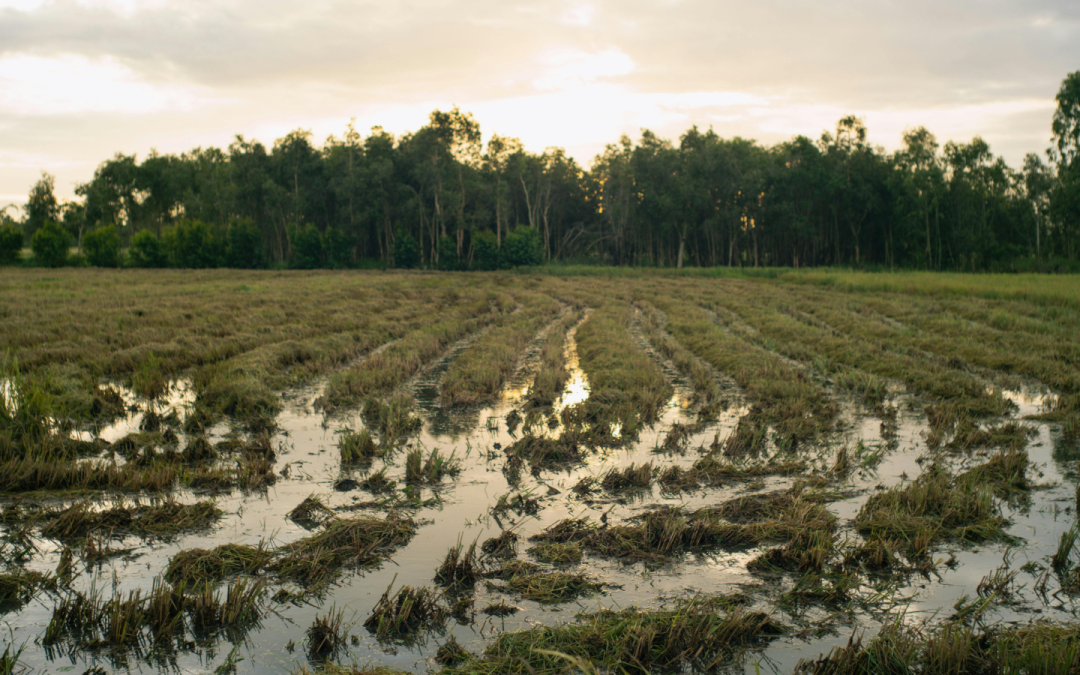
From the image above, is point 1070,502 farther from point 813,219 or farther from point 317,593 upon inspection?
point 813,219

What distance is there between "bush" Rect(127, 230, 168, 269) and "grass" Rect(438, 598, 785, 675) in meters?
72.9

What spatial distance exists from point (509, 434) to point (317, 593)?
14.3 ft

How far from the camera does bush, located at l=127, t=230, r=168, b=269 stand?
64.1 metres

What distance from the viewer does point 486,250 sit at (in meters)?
64.4

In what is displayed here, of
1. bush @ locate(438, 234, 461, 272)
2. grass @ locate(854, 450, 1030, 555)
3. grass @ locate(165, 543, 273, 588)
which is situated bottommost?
grass @ locate(854, 450, 1030, 555)

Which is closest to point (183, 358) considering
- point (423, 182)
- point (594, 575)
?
point (594, 575)

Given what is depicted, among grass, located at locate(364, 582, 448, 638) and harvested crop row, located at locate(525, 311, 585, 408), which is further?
harvested crop row, located at locate(525, 311, 585, 408)

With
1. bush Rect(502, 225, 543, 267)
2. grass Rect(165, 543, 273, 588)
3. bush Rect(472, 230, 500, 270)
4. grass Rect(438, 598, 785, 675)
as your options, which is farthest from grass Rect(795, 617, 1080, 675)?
bush Rect(472, 230, 500, 270)

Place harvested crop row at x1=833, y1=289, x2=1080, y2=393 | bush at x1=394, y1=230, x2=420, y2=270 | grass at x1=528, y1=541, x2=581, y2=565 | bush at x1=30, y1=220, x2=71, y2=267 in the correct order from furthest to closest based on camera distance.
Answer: bush at x1=394, y1=230, x2=420, y2=270, bush at x1=30, y1=220, x2=71, y2=267, harvested crop row at x1=833, y1=289, x2=1080, y2=393, grass at x1=528, y1=541, x2=581, y2=565

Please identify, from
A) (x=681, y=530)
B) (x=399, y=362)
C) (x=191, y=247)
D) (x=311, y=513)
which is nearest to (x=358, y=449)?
(x=311, y=513)

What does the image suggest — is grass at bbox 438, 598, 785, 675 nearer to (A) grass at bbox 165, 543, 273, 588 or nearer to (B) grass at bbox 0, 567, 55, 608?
(A) grass at bbox 165, 543, 273, 588

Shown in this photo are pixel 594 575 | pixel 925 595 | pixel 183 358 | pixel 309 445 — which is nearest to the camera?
pixel 925 595

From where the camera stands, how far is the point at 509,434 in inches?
333

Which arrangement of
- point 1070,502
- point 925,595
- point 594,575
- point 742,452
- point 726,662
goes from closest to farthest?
point 726,662 → point 925,595 → point 594,575 → point 1070,502 → point 742,452
